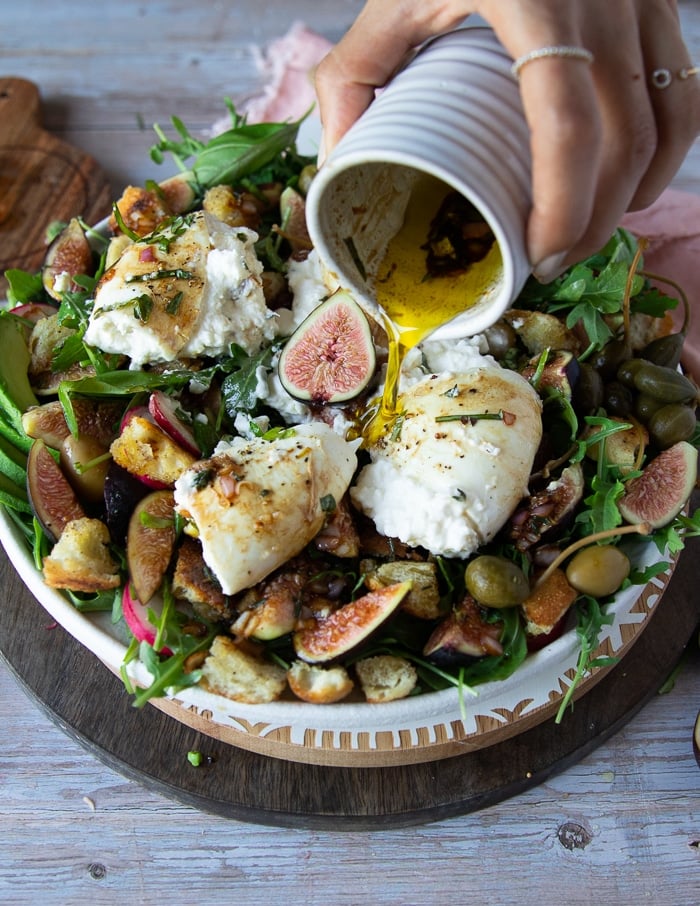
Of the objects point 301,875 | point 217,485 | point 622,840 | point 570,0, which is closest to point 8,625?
point 217,485

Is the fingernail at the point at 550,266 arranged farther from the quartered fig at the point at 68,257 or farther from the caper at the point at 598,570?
the quartered fig at the point at 68,257

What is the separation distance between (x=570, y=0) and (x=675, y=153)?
73cm

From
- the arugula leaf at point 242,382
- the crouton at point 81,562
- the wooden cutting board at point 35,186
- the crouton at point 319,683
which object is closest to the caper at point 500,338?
the arugula leaf at point 242,382

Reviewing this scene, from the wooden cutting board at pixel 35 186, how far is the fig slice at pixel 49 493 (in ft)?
6.04

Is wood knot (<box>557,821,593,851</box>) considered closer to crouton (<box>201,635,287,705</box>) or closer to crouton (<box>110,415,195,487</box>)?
crouton (<box>201,635,287,705</box>)

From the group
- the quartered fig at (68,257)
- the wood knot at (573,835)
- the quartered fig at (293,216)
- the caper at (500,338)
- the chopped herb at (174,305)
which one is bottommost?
the wood knot at (573,835)

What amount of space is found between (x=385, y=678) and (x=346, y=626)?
214 mm

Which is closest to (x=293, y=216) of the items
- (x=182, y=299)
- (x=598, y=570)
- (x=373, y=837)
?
(x=182, y=299)

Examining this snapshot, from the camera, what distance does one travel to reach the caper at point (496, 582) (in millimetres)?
Answer: 2562

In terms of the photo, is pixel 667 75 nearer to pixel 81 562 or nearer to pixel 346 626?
pixel 346 626

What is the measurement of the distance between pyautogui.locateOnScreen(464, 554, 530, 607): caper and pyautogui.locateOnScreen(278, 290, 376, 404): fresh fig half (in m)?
0.81

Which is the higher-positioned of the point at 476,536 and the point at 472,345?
the point at 472,345

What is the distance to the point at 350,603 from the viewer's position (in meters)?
2.66

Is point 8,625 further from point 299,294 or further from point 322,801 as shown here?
point 299,294
